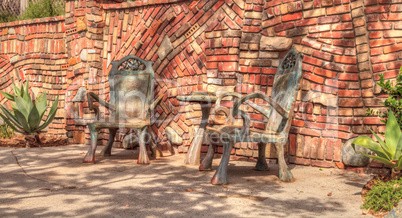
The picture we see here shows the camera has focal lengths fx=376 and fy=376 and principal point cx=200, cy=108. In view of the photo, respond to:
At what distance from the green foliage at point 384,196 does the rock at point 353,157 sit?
91cm

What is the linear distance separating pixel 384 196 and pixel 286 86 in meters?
1.28

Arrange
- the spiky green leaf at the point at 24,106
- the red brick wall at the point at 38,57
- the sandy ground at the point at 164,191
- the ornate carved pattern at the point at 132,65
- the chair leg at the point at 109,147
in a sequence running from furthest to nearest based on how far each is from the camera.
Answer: the red brick wall at the point at 38,57 < the spiky green leaf at the point at 24,106 < the ornate carved pattern at the point at 132,65 < the chair leg at the point at 109,147 < the sandy ground at the point at 164,191

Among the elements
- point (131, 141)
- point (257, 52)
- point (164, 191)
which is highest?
point (257, 52)

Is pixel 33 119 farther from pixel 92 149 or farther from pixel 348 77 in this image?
pixel 348 77

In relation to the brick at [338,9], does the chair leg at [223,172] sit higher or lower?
lower

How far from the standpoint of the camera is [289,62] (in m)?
3.55

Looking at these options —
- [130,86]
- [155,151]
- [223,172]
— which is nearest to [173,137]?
[155,151]

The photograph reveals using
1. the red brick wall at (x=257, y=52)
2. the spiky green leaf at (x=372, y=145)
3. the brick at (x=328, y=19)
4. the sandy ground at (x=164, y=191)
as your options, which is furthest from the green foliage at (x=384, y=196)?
the brick at (x=328, y=19)

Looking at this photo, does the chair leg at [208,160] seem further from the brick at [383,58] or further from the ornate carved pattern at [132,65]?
the brick at [383,58]

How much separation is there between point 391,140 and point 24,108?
15.5ft

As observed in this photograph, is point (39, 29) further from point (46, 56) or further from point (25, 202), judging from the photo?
point (25, 202)

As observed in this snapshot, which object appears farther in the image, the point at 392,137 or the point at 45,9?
the point at 45,9

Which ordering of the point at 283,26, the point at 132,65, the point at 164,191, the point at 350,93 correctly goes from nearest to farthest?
the point at 164,191, the point at 350,93, the point at 283,26, the point at 132,65

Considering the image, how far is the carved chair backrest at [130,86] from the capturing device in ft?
15.5
